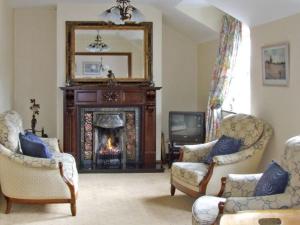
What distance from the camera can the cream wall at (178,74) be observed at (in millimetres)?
8539

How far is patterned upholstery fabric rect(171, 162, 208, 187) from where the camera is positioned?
17.0 ft

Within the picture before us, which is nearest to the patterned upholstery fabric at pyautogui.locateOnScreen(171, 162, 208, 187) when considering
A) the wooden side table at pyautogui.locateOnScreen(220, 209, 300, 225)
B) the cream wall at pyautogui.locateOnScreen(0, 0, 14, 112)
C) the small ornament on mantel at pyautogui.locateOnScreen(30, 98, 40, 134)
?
the wooden side table at pyautogui.locateOnScreen(220, 209, 300, 225)

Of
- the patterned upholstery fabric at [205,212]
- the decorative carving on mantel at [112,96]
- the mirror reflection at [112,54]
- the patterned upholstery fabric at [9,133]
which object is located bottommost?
the patterned upholstery fabric at [205,212]

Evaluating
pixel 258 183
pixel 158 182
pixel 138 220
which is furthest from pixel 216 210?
pixel 158 182

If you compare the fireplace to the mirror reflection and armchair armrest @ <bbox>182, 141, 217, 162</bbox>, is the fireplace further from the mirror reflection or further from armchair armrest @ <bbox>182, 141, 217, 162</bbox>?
armchair armrest @ <bbox>182, 141, 217, 162</bbox>

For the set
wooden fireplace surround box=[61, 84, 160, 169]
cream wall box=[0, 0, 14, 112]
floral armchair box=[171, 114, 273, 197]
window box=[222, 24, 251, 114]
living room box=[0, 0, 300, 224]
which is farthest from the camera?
wooden fireplace surround box=[61, 84, 160, 169]

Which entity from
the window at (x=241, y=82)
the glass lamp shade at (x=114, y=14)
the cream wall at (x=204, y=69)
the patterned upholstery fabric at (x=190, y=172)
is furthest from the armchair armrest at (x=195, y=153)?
the cream wall at (x=204, y=69)

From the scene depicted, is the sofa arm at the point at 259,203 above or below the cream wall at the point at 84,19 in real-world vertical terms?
below

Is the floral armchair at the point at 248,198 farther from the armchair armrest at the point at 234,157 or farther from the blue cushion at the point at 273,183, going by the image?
the armchair armrest at the point at 234,157

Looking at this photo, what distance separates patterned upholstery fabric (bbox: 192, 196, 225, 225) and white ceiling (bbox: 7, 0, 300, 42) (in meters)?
2.08

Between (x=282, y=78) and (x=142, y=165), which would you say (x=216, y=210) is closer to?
(x=282, y=78)

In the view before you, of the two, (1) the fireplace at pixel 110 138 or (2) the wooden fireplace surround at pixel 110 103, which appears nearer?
(2) the wooden fireplace surround at pixel 110 103

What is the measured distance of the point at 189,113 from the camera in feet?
25.4

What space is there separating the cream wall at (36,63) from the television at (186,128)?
196 cm
